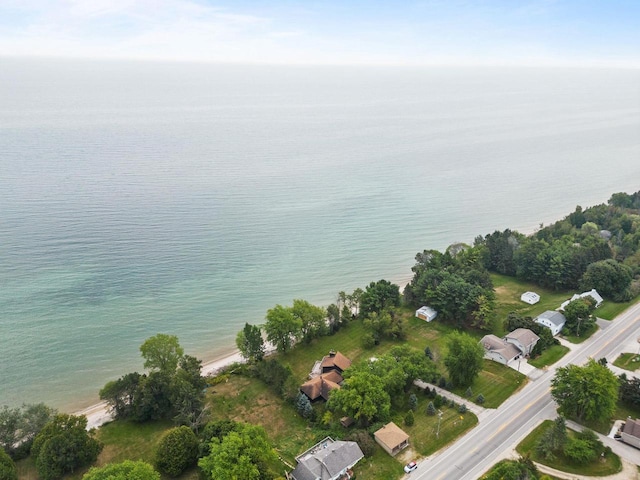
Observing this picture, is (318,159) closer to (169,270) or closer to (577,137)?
(169,270)

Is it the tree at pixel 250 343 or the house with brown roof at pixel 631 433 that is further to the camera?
the tree at pixel 250 343

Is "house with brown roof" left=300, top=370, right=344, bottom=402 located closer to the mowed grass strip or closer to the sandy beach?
the sandy beach

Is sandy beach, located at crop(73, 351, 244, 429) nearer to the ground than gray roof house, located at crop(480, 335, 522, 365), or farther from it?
nearer to the ground

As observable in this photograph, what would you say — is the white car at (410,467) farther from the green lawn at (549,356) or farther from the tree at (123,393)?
the tree at (123,393)

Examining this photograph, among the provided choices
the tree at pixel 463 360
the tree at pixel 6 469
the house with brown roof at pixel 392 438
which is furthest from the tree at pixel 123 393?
the tree at pixel 463 360

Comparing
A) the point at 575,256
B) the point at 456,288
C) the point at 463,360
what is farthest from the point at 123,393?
the point at 575,256

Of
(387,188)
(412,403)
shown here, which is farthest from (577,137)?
(412,403)

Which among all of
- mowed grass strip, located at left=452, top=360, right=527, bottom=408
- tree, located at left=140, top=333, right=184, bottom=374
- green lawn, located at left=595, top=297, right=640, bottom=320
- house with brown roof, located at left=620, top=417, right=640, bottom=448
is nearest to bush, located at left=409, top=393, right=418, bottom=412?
mowed grass strip, located at left=452, top=360, right=527, bottom=408
